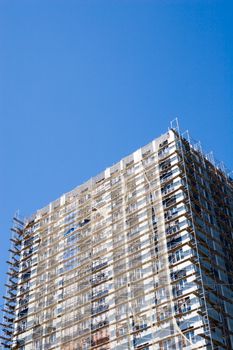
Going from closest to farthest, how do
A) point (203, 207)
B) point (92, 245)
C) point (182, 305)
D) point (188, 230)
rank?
1. point (182, 305)
2. point (188, 230)
3. point (203, 207)
4. point (92, 245)

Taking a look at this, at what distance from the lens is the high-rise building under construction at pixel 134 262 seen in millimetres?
50219

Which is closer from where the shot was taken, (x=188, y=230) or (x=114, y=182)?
(x=188, y=230)

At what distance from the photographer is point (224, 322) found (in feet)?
164

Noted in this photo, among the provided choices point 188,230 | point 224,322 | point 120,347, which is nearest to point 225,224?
point 188,230

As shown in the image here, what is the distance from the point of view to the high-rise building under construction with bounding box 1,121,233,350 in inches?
1977

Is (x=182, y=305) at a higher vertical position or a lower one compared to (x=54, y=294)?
lower

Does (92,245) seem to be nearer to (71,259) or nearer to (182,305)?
(71,259)

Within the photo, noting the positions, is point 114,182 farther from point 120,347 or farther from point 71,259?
point 120,347

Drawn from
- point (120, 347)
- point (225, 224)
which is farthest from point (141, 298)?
point (225, 224)

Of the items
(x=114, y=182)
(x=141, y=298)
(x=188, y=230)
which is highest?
(x=114, y=182)

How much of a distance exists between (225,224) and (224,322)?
42.7 feet

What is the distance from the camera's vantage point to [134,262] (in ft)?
183

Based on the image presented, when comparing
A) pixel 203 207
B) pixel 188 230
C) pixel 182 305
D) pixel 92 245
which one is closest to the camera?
pixel 182 305

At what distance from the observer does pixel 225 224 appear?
2384 inches
